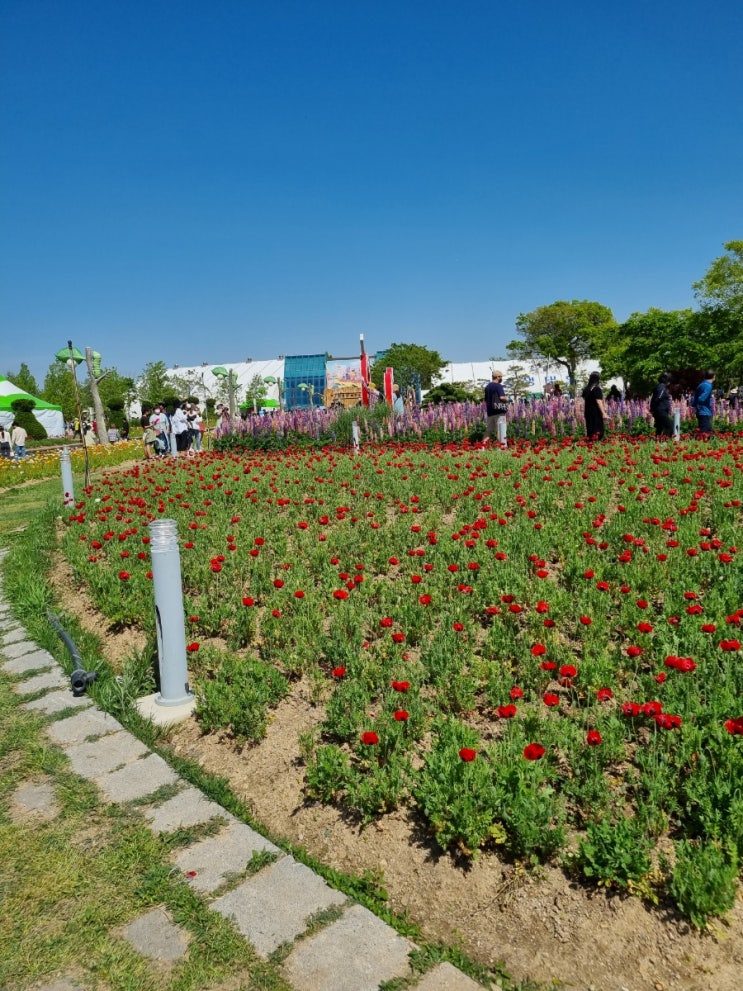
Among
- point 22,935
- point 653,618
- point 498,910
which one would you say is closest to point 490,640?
point 653,618

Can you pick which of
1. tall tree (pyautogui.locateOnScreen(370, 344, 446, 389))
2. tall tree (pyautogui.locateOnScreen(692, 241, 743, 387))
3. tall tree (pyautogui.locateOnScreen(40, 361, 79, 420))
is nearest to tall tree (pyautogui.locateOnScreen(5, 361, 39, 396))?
tall tree (pyautogui.locateOnScreen(40, 361, 79, 420))

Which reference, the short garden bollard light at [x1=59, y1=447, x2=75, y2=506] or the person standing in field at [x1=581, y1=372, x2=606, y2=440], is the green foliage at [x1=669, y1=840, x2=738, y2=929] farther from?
the person standing in field at [x1=581, y1=372, x2=606, y2=440]

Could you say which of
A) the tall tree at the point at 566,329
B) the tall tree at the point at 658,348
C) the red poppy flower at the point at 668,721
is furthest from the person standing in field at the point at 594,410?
the tall tree at the point at 566,329

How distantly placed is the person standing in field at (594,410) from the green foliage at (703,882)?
10999 mm

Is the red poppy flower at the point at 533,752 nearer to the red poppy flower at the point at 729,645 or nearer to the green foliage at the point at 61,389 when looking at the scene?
the red poppy flower at the point at 729,645

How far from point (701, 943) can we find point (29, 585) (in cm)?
580

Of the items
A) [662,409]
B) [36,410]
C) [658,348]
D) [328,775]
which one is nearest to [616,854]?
[328,775]

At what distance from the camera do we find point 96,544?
664 cm

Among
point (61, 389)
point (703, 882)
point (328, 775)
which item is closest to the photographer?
point (703, 882)

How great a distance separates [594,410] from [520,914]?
11.8 metres

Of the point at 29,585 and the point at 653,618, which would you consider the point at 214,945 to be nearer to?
the point at 653,618

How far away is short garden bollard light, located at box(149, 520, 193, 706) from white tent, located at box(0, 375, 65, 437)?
32615 mm

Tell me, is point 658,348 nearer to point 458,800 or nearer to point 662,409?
point 662,409

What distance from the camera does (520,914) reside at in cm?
225
